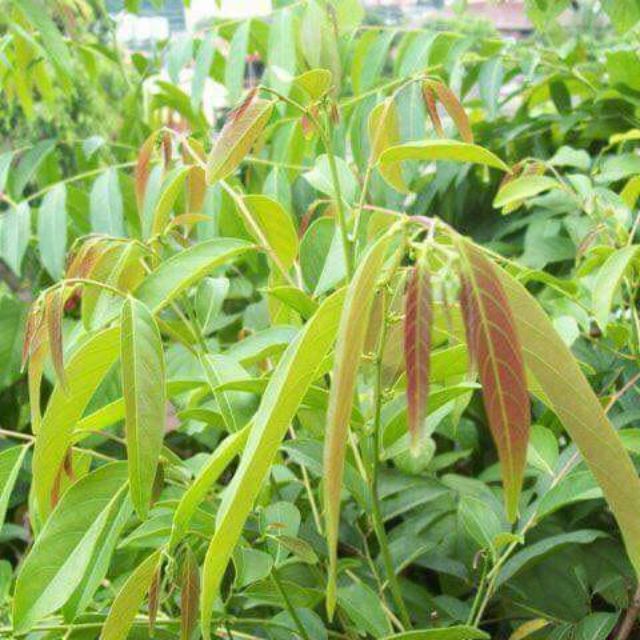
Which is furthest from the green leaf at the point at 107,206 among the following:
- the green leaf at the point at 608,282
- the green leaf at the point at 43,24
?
the green leaf at the point at 608,282

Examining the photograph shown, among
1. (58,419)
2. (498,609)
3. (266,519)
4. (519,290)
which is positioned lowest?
(498,609)

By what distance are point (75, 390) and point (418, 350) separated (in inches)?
9.5

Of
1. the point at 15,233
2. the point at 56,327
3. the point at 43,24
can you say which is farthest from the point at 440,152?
the point at 15,233

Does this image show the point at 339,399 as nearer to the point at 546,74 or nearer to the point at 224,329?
the point at 224,329

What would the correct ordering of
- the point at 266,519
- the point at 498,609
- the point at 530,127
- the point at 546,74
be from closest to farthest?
the point at 266,519 < the point at 498,609 < the point at 530,127 < the point at 546,74

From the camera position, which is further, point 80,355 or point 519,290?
point 80,355

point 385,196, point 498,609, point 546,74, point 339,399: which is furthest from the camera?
point 546,74

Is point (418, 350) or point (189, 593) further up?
point (418, 350)

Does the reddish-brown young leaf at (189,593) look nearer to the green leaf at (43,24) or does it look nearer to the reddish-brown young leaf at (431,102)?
the reddish-brown young leaf at (431,102)

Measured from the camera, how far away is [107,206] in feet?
3.39

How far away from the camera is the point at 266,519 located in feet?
2.12

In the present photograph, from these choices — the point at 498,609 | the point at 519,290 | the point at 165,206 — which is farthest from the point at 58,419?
the point at 498,609

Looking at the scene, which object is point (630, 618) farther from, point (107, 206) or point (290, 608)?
point (107, 206)

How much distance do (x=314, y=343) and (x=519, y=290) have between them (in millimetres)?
80
